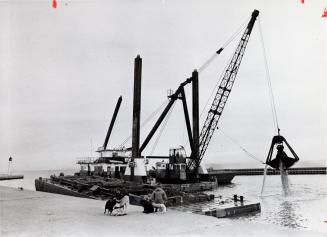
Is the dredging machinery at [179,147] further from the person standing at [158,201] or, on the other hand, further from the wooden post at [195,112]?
the person standing at [158,201]

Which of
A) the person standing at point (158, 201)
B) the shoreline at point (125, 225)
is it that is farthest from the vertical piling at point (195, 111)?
the shoreline at point (125, 225)

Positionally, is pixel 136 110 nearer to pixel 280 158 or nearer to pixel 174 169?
pixel 174 169

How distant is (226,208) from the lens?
57.2 ft

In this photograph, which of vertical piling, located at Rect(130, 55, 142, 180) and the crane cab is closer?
vertical piling, located at Rect(130, 55, 142, 180)

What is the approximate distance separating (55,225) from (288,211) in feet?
60.8

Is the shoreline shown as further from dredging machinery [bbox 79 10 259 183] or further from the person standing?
dredging machinery [bbox 79 10 259 183]

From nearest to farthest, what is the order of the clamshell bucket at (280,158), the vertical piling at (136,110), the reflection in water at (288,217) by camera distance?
the reflection in water at (288,217), the clamshell bucket at (280,158), the vertical piling at (136,110)

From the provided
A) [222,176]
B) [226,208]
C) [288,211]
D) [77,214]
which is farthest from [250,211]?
[222,176]

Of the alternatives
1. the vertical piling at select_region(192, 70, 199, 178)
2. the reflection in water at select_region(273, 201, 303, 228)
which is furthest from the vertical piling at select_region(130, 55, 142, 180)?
A: the reflection in water at select_region(273, 201, 303, 228)

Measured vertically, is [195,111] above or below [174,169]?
above

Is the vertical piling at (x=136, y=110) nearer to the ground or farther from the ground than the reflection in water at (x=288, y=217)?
farther from the ground

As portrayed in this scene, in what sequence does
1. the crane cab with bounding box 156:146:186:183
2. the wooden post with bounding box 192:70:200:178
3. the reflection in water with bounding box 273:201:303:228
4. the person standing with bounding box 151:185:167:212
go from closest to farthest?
the person standing with bounding box 151:185:167:212 → the reflection in water with bounding box 273:201:303:228 → the crane cab with bounding box 156:146:186:183 → the wooden post with bounding box 192:70:200:178

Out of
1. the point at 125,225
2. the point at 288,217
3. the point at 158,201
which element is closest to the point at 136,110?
the point at 288,217

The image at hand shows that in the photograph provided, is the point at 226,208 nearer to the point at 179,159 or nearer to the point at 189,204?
the point at 189,204
